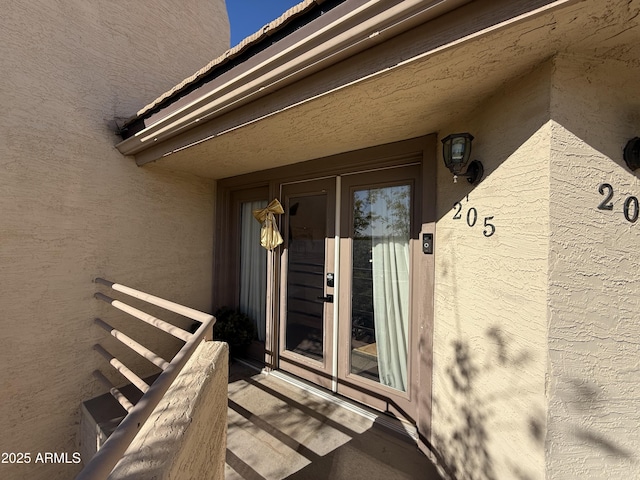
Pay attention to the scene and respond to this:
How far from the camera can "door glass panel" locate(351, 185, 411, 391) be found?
8.66ft

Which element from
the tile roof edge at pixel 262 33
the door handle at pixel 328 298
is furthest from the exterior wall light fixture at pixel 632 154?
the door handle at pixel 328 298

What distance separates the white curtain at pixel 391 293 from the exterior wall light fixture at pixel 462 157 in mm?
797

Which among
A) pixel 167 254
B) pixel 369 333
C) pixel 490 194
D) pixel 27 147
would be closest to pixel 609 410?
pixel 490 194

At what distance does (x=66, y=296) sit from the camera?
2.88m

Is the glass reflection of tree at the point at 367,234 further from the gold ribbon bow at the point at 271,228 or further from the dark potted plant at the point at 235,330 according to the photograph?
the dark potted plant at the point at 235,330

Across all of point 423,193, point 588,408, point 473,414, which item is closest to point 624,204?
point 588,408

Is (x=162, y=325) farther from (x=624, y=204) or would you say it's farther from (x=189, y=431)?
(x=624, y=204)

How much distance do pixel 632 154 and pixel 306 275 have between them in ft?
9.36

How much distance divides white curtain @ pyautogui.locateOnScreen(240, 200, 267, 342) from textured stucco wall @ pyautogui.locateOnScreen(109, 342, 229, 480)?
1.92m

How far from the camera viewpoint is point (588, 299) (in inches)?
52.2

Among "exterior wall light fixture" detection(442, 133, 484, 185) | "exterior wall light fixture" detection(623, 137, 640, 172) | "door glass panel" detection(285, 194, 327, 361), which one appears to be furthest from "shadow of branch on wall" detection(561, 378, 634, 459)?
"door glass panel" detection(285, 194, 327, 361)

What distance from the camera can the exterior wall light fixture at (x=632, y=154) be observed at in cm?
131

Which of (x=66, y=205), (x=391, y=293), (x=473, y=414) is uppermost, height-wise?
(x=66, y=205)

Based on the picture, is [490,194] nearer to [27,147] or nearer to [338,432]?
[338,432]
